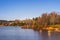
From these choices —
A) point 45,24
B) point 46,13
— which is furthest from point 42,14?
point 45,24

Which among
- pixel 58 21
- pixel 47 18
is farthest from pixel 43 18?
pixel 58 21

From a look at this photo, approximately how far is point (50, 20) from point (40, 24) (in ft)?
22.8

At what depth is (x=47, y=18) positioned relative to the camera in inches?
4114

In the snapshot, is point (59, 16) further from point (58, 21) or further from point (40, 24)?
point (40, 24)

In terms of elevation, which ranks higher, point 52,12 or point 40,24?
point 52,12

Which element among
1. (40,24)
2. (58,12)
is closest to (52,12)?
(58,12)

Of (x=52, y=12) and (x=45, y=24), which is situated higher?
(x=52, y=12)

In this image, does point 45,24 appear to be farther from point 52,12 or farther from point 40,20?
point 52,12

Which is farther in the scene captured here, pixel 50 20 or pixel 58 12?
pixel 58 12

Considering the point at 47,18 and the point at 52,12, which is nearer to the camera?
the point at 47,18

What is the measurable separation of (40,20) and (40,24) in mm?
3076

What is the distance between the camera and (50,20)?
339 feet

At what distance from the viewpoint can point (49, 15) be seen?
10681 cm

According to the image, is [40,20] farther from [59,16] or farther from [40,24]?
[59,16]
